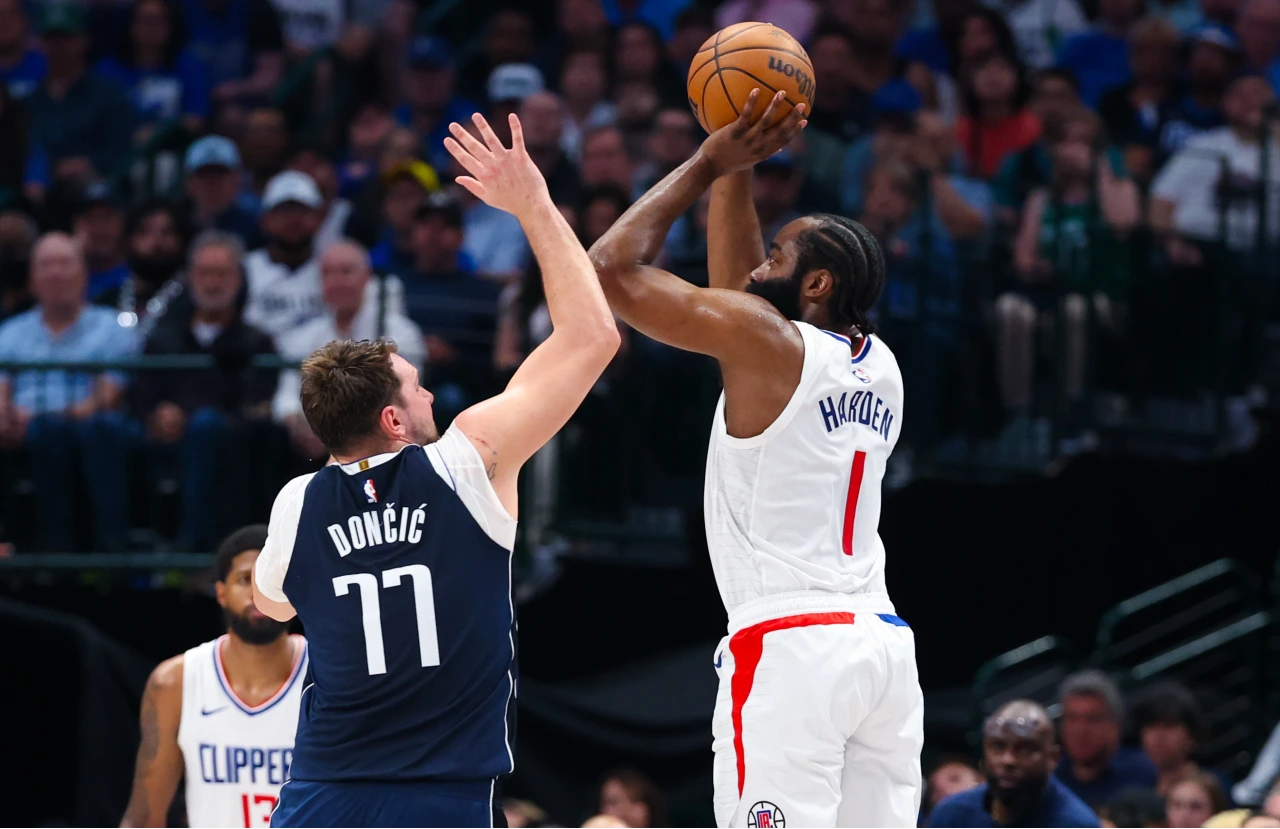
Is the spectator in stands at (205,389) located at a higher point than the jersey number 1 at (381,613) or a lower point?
higher

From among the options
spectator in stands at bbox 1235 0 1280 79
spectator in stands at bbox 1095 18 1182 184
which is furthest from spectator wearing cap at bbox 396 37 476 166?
spectator in stands at bbox 1235 0 1280 79

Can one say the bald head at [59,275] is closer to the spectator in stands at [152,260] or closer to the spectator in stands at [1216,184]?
the spectator in stands at [152,260]

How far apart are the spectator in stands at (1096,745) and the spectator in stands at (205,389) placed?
4548mm

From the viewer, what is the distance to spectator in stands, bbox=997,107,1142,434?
443 inches

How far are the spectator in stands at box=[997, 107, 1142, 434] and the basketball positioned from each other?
5472 millimetres

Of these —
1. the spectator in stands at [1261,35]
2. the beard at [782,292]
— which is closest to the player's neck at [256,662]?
the beard at [782,292]

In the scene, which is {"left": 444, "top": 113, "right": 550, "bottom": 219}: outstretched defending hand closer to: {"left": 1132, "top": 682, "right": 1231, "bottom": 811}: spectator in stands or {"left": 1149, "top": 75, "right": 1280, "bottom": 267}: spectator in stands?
{"left": 1132, "top": 682, "right": 1231, "bottom": 811}: spectator in stands

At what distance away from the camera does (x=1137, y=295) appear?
11.8 meters

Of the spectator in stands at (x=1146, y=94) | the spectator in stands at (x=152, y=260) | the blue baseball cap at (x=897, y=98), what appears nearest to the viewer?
the spectator in stands at (x=152, y=260)

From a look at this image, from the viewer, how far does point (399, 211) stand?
39.8 ft

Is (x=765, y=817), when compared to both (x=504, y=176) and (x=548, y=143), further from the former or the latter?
(x=548, y=143)

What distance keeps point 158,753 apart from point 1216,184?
8061 mm

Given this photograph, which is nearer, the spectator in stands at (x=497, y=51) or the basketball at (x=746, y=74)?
the basketball at (x=746, y=74)

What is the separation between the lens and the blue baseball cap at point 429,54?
1405 centimetres
